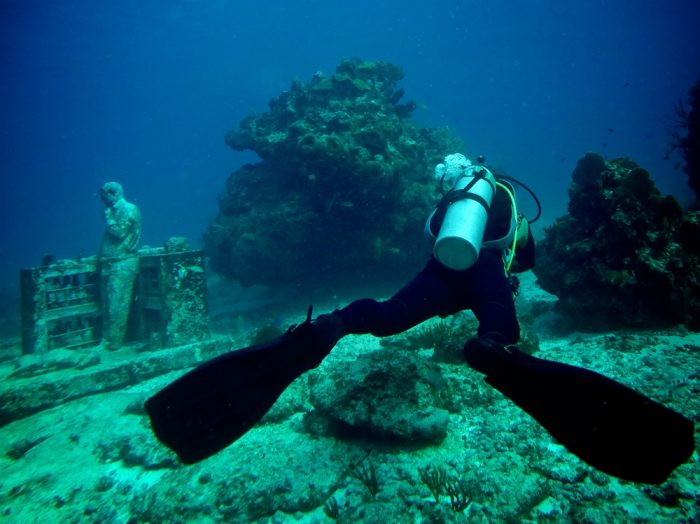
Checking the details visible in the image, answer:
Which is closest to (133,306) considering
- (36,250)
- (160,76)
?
(36,250)

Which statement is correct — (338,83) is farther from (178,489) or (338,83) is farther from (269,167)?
(178,489)

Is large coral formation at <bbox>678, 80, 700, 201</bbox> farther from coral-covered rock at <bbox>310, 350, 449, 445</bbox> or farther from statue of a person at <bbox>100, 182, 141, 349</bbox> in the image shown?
statue of a person at <bbox>100, 182, 141, 349</bbox>

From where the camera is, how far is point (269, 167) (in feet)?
48.3

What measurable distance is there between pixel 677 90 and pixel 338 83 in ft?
674

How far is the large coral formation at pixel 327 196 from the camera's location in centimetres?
1142

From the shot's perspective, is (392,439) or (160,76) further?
(160,76)

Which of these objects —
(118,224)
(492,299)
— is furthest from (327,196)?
(492,299)

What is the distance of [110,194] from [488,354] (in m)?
11.2

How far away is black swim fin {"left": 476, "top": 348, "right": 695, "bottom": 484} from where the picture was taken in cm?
205

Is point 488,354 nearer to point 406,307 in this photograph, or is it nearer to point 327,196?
point 406,307

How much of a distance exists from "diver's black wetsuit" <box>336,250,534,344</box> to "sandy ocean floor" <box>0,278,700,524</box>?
53.5 inches

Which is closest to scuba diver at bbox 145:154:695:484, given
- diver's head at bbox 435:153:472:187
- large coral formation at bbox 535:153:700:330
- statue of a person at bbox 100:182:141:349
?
diver's head at bbox 435:153:472:187

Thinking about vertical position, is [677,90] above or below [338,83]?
above

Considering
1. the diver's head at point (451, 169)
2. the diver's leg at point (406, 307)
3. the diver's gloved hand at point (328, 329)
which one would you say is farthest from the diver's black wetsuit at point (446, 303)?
the diver's head at point (451, 169)
